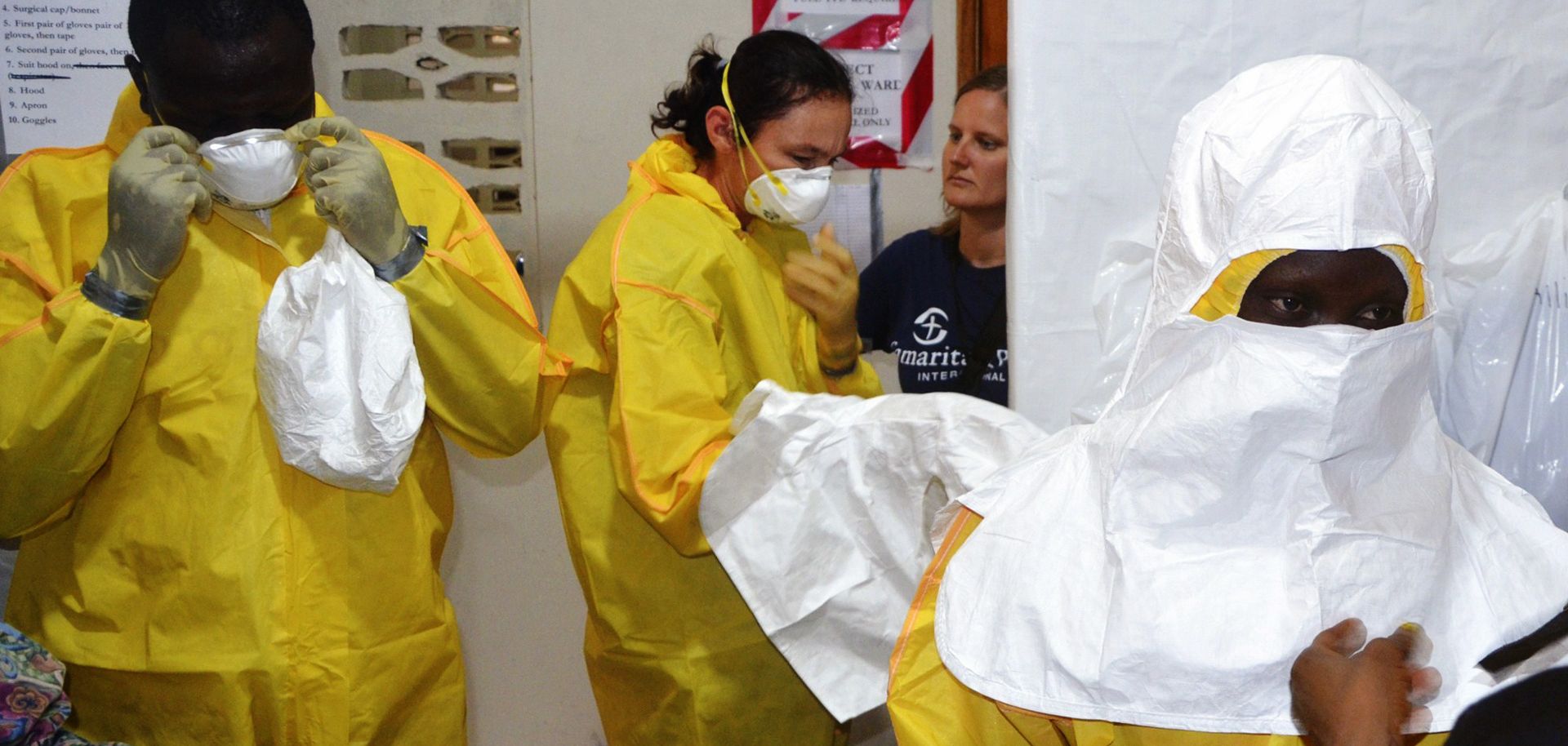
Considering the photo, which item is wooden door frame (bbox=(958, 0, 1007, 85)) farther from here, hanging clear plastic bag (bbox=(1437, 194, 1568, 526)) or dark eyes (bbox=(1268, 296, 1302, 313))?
dark eyes (bbox=(1268, 296, 1302, 313))

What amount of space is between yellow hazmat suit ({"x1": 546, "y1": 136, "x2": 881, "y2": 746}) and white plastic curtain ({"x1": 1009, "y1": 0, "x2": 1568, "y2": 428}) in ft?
1.24

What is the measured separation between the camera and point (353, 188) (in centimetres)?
131

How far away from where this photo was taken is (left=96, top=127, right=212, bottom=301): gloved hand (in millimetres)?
1260

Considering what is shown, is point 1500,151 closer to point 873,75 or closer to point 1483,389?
point 1483,389

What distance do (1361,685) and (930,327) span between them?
1.14 m

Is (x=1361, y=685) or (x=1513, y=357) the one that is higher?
(x=1513, y=357)

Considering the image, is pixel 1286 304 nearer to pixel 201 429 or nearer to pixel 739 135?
pixel 739 135

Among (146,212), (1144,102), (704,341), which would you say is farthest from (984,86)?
(146,212)

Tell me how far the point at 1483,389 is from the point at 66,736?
160cm

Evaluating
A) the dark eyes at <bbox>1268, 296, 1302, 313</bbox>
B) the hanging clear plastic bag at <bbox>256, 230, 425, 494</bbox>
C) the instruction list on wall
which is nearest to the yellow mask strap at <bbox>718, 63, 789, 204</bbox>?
the hanging clear plastic bag at <bbox>256, 230, 425, 494</bbox>

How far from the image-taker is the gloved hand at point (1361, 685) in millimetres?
920

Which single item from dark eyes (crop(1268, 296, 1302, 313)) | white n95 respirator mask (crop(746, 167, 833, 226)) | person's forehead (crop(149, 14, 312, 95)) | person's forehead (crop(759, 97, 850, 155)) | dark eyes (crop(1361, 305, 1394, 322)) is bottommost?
dark eyes (crop(1361, 305, 1394, 322))

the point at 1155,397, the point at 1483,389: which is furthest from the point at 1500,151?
the point at 1155,397

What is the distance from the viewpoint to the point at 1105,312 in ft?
5.09
